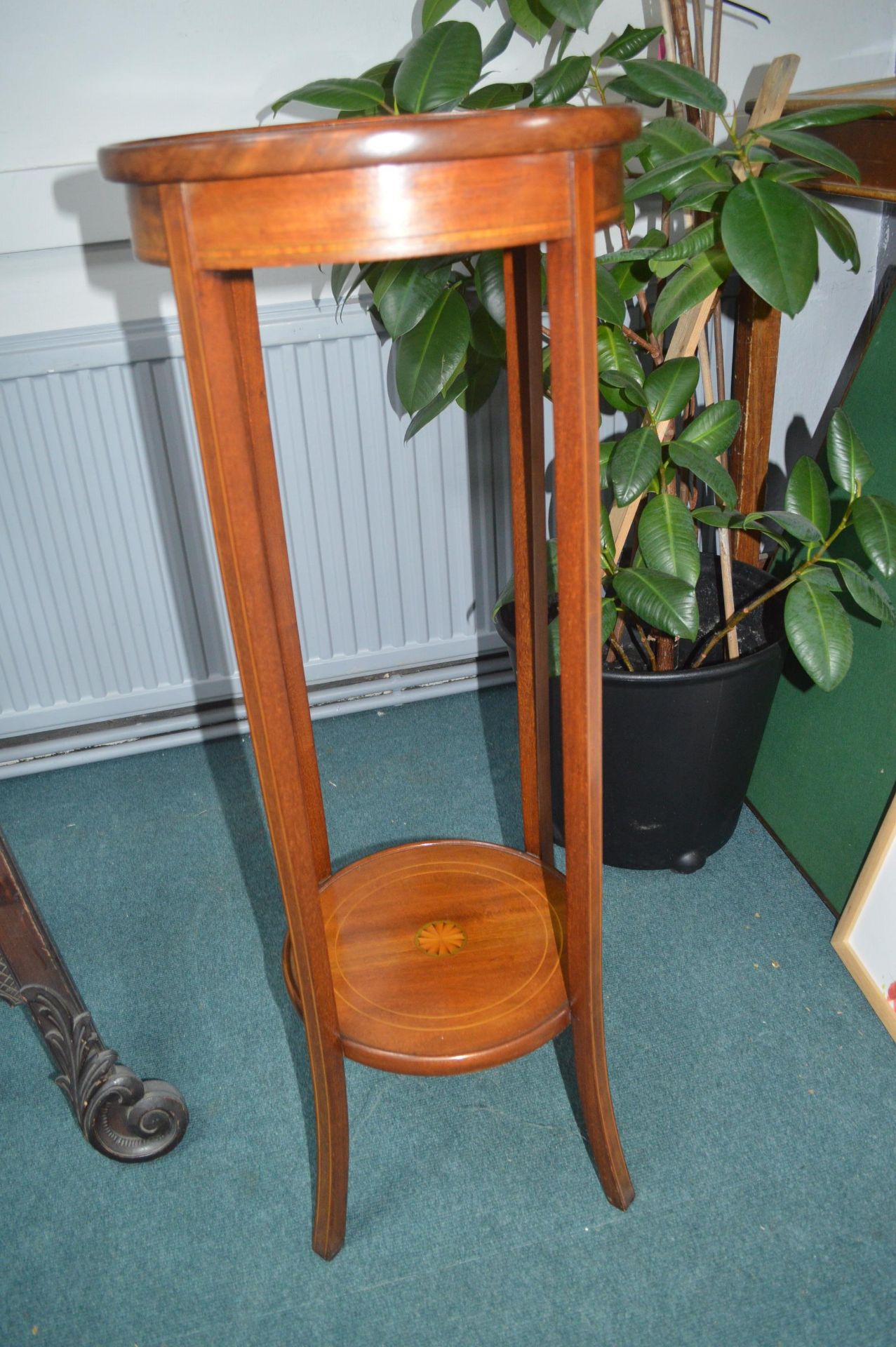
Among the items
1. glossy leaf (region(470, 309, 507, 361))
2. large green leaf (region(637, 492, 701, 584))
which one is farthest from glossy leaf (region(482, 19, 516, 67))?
large green leaf (region(637, 492, 701, 584))

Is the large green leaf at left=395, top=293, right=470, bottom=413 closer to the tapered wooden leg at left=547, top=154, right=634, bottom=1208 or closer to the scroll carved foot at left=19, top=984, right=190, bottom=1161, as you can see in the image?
the tapered wooden leg at left=547, top=154, right=634, bottom=1208

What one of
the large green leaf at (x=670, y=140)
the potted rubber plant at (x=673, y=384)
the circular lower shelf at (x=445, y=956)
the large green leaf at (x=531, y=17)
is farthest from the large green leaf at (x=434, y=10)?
the circular lower shelf at (x=445, y=956)

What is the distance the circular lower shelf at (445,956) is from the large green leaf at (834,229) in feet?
2.63

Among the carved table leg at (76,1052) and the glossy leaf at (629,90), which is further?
the glossy leaf at (629,90)

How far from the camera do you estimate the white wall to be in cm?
155

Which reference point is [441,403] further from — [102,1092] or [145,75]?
Answer: [102,1092]

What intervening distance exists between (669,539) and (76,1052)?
0.97 m

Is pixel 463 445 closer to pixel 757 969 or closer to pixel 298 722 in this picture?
pixel 298 722

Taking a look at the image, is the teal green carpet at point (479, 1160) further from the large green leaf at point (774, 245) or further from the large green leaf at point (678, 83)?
the large green leaf at point (678, 83)

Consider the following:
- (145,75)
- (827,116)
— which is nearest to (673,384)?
(827,116)

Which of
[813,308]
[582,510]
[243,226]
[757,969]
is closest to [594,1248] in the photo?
[757,969]

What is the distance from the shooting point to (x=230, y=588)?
0.84 meters

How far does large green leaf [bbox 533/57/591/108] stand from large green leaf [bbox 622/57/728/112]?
0.44 feet

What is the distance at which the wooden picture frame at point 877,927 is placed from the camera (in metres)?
1.43
